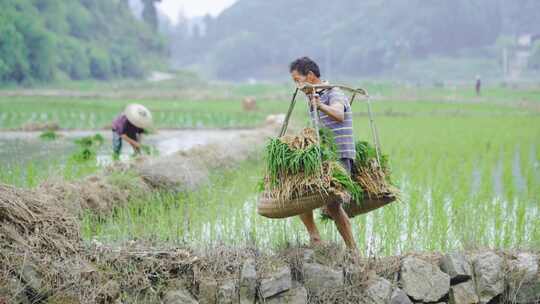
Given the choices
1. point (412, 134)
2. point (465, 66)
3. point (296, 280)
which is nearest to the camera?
point (296, 280)

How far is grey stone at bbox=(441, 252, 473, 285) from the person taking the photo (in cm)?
389

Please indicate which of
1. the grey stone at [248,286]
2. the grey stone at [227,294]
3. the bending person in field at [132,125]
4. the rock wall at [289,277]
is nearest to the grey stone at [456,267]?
the rock wall at [289,277]

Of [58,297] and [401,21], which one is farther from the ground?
[401,21]

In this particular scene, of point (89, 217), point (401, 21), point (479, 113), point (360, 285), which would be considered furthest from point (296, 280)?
point (401, 21)

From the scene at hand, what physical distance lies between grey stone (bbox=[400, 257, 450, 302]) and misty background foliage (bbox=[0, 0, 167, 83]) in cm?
1464

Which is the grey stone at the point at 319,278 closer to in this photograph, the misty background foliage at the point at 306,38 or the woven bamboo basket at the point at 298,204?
the woven bamboo basket at the point at 298,204

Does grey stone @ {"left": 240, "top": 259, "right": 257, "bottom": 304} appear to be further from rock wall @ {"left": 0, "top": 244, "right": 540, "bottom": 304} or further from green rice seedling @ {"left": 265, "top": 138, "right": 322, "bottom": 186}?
green rice seedling @ {"left": 265, "top": 138, "right": 322, "bottom": 186}

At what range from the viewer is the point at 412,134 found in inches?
530

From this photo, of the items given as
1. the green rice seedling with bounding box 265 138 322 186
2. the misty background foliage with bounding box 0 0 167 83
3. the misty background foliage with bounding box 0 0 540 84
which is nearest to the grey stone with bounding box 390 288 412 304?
the green rice seedling with bounding box 265 138 322 186

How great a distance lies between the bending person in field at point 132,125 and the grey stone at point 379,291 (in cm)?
404

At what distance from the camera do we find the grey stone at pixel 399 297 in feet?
12.3

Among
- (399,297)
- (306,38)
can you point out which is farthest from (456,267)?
(306,38)

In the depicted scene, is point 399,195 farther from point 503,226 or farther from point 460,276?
point 503,226

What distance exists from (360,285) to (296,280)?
0.36 meters
